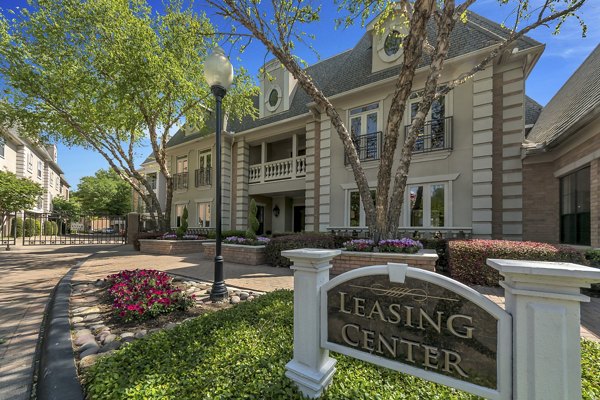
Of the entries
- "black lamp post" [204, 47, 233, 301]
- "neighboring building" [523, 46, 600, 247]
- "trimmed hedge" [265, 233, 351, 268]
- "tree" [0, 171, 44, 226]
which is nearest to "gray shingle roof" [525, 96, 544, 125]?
"neighboring building" [523, 46, 600, 247]

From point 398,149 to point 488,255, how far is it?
547cm

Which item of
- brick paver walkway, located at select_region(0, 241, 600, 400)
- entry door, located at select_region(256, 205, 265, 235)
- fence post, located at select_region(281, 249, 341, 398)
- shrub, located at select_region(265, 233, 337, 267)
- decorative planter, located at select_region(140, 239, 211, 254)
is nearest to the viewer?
fence post, located at select_region(281, 249, 341, 398)

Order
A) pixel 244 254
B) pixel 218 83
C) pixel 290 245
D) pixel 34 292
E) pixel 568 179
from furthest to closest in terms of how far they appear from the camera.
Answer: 1. pixel 244 254
2. pixel 290 245
3. pixel 568 179
4. pixel 34 292
5. pixel 218 83

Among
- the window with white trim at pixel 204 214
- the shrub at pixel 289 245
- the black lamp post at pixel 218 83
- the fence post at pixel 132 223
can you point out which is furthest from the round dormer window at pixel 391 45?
the fence post at pixel 132 223

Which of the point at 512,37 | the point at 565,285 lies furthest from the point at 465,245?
the point at 565,285

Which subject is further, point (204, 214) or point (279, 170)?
point (204, 214)

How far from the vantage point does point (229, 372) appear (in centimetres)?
263

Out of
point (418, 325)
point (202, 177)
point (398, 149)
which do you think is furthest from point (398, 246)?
point (202, 177)

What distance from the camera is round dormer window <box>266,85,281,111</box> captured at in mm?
15469

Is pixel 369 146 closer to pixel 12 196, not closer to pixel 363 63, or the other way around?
pixel 363 63

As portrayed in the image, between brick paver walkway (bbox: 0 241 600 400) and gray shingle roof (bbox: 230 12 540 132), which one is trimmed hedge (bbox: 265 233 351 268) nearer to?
brick paver walkway (bbox: 0 241 600 400)

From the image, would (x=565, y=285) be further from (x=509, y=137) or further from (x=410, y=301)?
(x=509, y=137)

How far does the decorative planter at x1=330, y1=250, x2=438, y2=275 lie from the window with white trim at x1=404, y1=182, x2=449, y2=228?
2.90 metres

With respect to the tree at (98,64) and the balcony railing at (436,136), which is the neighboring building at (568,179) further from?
the tree at (98,64)
